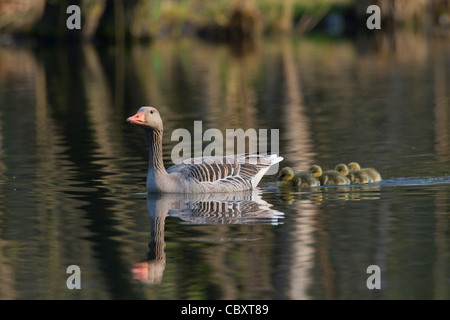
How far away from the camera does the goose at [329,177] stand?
13.5 metres

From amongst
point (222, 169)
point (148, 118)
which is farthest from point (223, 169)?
point (148, 118)

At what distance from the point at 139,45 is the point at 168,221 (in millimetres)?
34545

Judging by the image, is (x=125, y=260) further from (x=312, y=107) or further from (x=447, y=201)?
(x=312, y=107)

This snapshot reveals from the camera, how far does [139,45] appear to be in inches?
1789

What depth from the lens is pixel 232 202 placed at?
12.7 m

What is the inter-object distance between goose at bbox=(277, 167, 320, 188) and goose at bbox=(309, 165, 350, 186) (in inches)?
2.8

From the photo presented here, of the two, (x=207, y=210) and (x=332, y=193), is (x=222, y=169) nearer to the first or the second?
(x=207, y=210)

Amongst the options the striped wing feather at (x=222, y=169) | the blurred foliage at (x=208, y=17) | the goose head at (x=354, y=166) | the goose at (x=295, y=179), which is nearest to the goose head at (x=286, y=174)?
the goose at (x=295, y=179)

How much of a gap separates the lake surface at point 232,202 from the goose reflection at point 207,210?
3cm

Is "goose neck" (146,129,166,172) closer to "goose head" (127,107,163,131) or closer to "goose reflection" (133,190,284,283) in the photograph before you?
"goose head" (127,107,163,131)

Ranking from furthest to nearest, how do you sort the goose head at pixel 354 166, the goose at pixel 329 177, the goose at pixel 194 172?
the goose head at pixel 354 166 < the goose at pixel 329 177 < the goose at pixel 194 172

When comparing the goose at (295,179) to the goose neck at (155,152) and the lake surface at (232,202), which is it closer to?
the lake surface at (232,202)

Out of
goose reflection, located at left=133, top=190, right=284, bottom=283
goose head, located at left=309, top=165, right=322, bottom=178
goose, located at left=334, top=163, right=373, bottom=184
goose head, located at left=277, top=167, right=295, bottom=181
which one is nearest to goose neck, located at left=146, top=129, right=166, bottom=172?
goose reflection, located at left=133, top=190, right=284, bottom=283

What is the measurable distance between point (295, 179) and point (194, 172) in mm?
1526
